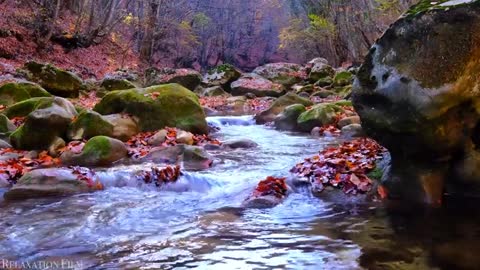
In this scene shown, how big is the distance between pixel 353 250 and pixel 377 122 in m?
1.68

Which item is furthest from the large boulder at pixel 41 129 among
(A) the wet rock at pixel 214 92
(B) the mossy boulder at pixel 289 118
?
(A) the wet rock at pixel 214 92

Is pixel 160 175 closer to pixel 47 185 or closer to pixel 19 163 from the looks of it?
pixel 47 185

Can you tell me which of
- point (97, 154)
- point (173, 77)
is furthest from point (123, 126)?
point (173, 77)

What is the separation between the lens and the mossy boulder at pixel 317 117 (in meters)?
11.6

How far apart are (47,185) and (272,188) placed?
2.70 metres

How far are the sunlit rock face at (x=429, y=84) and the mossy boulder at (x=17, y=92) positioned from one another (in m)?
9.30

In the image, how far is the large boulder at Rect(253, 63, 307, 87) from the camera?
79.8ft

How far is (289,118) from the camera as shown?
1221 cm

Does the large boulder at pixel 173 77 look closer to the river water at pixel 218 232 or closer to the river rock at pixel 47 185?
the river rock at pixel 47 185

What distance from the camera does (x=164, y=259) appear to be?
3.60 m

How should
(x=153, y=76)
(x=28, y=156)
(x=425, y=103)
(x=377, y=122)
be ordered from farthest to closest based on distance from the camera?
1. (x=153, y=76)
2. (x=28, y=156)
3. (x=377, y=122)
4. (x=425, y=103)

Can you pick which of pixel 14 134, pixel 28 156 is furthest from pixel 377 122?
pixel 14 134

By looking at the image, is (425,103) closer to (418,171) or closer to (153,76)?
(418,171)

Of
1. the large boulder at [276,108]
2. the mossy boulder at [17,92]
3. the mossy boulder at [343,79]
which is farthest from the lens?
the mossy boulder at [343,79]
